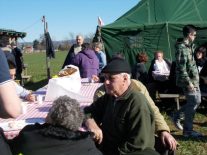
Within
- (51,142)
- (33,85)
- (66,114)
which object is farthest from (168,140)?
(33,85)

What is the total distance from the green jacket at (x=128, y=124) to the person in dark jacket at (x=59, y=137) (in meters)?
0.46

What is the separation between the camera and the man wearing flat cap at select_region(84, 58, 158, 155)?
3.15 metres

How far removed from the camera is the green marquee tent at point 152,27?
11109 mm

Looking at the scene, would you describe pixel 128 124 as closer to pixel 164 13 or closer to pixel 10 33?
pixel 164 13

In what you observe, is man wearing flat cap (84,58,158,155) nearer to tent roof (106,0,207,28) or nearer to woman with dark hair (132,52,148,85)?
woman with dark hair (132,52,148,85)

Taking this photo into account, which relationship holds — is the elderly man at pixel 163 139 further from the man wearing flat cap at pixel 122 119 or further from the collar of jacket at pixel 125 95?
the collar of jacket at pixel 125 95

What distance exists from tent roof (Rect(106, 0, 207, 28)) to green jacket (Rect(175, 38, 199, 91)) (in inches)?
211

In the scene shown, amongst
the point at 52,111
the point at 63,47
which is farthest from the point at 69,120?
the point at 63,47

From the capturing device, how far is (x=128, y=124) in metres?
3.22

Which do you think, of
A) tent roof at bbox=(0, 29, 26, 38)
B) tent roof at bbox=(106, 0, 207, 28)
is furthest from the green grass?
tent roof at bbox=(106, 0, 207, 28)

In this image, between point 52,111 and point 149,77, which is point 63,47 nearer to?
point 149,77

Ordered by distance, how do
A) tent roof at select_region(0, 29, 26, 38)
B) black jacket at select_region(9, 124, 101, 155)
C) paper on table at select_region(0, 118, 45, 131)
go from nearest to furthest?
black jacket at select_region(9, 124, 101, 155), paper on table at select_region(0, 118, 45, 131), tent roof at select_region(0, 29, 26, 38)

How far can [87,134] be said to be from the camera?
2.80m

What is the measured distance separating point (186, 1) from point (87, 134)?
983cm
